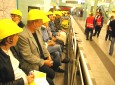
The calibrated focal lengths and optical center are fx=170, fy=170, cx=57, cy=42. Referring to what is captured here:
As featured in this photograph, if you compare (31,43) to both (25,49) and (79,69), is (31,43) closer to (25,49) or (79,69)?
(25,49)

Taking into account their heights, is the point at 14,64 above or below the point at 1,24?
below

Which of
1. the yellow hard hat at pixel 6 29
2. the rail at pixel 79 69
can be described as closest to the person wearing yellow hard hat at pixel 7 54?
the yellow hard hat at pixel 6 29

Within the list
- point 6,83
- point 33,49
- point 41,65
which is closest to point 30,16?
point 33,49

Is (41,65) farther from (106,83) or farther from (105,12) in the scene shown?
(105,12)

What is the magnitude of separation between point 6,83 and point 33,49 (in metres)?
1.07

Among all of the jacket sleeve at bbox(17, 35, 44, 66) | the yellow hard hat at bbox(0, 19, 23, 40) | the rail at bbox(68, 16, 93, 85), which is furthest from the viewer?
the jacket sleeve at bbox(17, 35, 44, 66)

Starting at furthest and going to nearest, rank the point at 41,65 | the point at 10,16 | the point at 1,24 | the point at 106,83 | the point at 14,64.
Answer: the point at 106,83
the point at 10,16
the point at 41,65
the point at 14,64
the point at 1,24

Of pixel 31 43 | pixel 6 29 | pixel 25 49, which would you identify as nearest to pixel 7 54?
pixel 6 29

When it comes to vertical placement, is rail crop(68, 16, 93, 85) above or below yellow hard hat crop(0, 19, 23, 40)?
below

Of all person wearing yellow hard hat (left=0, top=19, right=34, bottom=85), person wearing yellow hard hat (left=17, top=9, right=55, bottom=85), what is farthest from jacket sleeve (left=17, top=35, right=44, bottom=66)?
person wearing yellow hard hat (left=0, top=19, right=34, bottom=85)

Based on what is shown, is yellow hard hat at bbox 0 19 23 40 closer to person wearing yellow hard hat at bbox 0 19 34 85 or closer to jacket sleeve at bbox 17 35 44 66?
person wearing yellow hard hat at bbox 0 19 34 85

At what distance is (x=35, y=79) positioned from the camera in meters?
2.25

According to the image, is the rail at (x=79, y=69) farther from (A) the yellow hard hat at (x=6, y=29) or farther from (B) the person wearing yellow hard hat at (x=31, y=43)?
(A) the yellow hard hat at (x=6, y=29)

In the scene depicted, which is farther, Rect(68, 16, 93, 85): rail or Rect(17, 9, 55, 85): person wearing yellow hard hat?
Rect(17, 9, 55, 85): person wearing yellow hard hat
